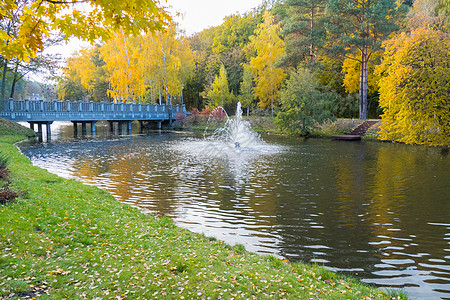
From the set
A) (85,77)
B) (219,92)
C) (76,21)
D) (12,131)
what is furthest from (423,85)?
(85,77)

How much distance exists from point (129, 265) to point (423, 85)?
26938 millimetres

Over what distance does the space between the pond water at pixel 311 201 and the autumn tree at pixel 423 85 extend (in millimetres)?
4271

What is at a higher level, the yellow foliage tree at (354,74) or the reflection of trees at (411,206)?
the yellow foliage tree at (354,74)

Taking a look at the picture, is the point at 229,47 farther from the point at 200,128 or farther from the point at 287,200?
the point at 287,200

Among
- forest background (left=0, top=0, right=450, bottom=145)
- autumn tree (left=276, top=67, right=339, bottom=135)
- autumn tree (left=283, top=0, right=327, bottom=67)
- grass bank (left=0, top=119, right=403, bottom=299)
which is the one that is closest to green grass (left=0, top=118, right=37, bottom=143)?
forest background (left=0, top=0, right=450, bottom=145)

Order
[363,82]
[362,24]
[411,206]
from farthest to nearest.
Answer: [363,82]
[362,24]
[411,206]

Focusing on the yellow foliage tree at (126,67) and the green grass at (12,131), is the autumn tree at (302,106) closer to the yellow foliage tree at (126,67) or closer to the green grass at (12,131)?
the yellow foliage tree at (126,67)

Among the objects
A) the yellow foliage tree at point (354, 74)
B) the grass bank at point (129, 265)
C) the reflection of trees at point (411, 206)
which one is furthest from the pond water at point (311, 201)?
the yellow foliage tree at point (354, 74)

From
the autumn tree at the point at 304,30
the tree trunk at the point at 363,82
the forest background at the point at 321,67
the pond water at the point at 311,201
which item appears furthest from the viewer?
the autumn tree at the point at 304,30

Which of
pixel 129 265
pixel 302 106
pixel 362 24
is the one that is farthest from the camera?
pixel 302 106

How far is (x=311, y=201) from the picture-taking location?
11.4m

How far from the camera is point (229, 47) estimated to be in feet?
214

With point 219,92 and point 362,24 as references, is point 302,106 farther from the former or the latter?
point 219,92

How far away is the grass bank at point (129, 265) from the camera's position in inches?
185
